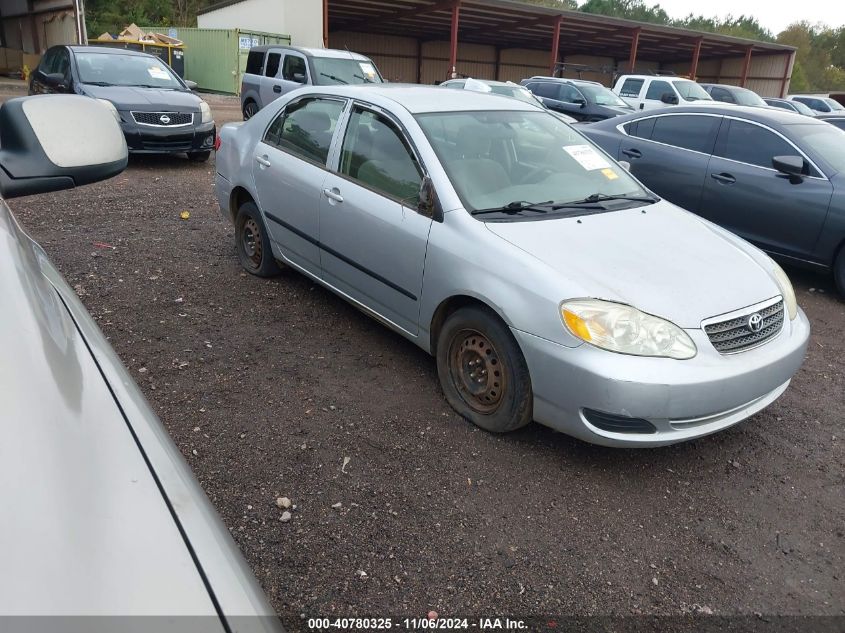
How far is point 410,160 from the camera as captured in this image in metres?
3.71

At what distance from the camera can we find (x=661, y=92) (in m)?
17.1

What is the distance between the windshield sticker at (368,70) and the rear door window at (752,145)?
783cm

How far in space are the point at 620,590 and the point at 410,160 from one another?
2431 mm

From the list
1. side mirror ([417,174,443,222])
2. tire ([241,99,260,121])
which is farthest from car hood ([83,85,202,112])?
side mirror ([417,174,443,222])

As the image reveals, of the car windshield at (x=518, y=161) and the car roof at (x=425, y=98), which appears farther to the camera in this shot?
the car roof at (x=425, y=98)

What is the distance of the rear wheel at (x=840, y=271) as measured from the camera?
18.5 feet

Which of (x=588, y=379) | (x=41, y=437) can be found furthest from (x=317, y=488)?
(x=41, y=437)

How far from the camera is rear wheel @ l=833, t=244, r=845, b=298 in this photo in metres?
5.64

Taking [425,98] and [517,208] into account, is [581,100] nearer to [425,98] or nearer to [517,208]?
[425,98]

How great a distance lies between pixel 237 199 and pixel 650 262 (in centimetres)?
342

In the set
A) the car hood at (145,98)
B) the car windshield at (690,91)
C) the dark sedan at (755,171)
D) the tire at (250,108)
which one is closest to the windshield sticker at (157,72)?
the car hood at (145,98)

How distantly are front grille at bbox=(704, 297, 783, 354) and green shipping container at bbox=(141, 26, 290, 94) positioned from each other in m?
24.0

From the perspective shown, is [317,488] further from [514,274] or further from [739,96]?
[739,96]

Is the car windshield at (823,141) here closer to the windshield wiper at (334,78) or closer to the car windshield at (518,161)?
the car windshield at (518,161)
